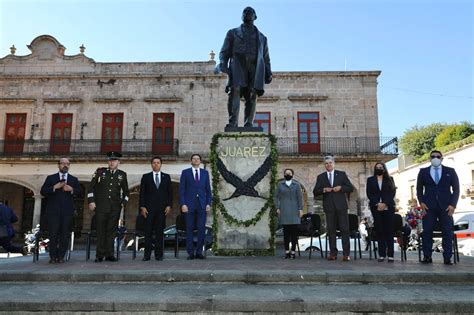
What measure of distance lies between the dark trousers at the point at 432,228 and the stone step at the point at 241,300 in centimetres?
186

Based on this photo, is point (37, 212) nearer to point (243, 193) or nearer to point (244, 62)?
point (243, 193)

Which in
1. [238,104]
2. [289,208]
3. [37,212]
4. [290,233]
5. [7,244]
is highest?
[238,104]

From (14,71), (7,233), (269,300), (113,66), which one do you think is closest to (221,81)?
(113,66)

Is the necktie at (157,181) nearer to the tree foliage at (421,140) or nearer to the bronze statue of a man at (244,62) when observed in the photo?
the bronze statue of a man at (244,62)

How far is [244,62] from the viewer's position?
23.8ft

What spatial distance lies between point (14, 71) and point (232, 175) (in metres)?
20.9

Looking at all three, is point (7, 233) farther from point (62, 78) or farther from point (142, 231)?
point (62, 78)

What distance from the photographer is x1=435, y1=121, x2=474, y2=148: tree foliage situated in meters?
37.3

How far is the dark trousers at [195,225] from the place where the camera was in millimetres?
6406

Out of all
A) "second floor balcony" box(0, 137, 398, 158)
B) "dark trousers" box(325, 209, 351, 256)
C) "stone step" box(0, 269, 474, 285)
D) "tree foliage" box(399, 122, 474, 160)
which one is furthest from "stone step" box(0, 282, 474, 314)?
"tree foliage" box(399, 122, 474, 160)

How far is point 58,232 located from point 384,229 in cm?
501

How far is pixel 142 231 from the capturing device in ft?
21.9

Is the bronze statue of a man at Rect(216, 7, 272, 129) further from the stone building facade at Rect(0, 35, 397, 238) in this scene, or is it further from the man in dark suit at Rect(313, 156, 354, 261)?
the stone building facade at Rect(0, 35, 397, 238)

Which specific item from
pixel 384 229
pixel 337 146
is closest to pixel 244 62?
pixel 384 229
